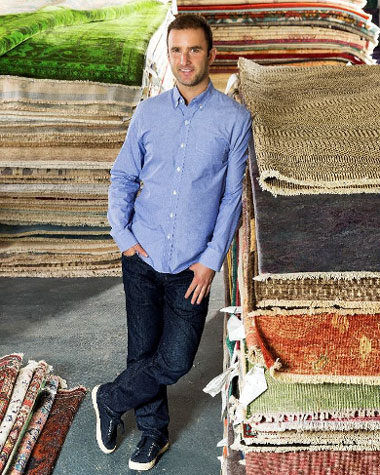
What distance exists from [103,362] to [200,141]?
1.30 m

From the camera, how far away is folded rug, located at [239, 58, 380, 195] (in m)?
1.43

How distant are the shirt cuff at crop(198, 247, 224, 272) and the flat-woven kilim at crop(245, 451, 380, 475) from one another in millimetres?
685

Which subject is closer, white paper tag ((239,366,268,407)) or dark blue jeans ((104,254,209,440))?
white paper tag ((239,366,268,407))

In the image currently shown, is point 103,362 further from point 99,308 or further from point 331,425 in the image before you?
point 331,425

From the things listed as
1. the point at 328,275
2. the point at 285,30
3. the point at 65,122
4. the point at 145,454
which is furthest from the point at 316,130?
the point at 285,30

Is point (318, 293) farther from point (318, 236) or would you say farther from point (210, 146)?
point (210, 146)

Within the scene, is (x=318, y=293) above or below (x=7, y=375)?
above

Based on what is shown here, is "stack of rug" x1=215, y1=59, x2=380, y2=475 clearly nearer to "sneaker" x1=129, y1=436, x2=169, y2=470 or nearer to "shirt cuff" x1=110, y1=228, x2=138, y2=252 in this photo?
"shirt cuff" x1=110, y1=228, x2=138, y2=252

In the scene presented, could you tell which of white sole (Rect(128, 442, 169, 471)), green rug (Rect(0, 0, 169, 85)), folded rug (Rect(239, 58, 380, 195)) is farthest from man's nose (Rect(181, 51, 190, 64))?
green rug (Rect(0, 0, 169, 85))

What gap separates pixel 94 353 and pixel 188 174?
4.22ft

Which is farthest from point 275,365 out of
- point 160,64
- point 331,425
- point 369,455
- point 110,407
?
point 160,64

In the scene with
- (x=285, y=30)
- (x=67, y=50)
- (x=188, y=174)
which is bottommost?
(x=188, y=174)

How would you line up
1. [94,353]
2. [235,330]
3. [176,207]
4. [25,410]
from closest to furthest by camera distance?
[235,330]
[176,207]
[25,410]
[94,353]

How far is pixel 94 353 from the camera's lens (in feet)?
10.2
